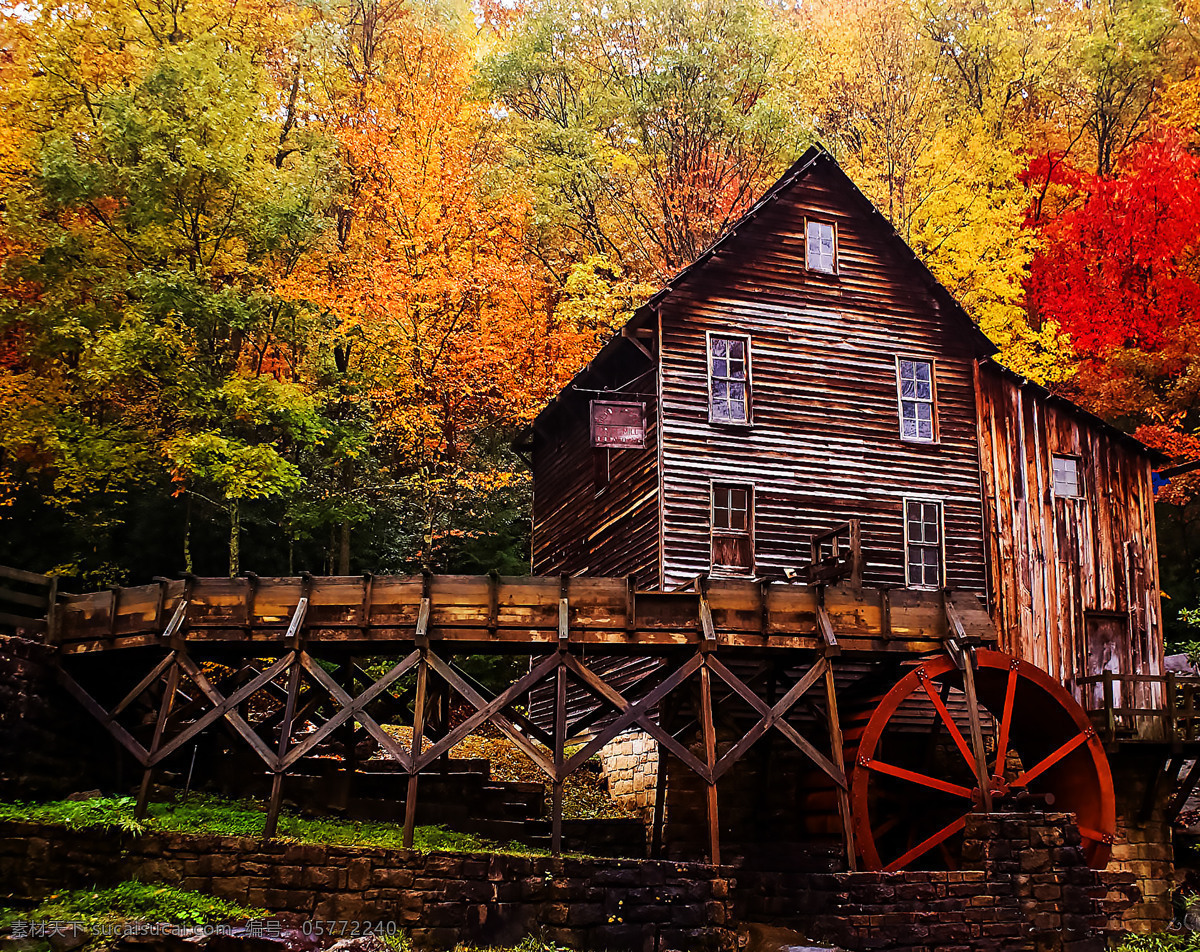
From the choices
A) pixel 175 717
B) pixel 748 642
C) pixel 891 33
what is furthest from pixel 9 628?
pixel 891 33

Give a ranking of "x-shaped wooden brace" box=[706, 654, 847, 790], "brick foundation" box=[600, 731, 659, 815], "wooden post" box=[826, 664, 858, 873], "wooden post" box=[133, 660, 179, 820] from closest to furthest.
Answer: "wooden post" box=[133, 660, 179, 820] < "x-shaped wooden brace" box=[706, 654, 847, 790] < "wooden post" box=[826, 664, 858, 873] < "brick foundation" box=[600, 731, 659, 815]

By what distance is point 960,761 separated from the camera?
62.5 feet

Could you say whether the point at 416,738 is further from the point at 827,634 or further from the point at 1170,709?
the point at 1170,709

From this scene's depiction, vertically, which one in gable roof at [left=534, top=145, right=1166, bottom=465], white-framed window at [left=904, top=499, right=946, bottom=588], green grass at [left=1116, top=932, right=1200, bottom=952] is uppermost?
gable roof at [left=534, top=145, right=1166, bottom=465]

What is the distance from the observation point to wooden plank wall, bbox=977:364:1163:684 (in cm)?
2038

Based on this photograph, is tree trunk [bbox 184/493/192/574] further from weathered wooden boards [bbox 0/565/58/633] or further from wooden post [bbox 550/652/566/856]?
wooden post [bbox 550/652/566/856]

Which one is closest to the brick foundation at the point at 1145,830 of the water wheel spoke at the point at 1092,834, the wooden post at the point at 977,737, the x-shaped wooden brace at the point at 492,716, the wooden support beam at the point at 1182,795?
the wooden support beam at the point at 1182,795

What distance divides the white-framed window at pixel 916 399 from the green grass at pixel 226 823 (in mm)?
10553

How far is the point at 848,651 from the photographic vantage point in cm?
1581

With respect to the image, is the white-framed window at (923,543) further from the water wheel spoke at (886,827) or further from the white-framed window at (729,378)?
the water wheel spoke at (886,827)

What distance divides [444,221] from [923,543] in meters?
14.0

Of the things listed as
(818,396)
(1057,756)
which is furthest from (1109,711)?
(818,396)

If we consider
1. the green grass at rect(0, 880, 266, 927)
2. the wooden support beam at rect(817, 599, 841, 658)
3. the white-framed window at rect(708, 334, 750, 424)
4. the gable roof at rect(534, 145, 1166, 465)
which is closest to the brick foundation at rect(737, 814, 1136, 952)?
the wooden support beam at rect(817, 599, 841, 658)

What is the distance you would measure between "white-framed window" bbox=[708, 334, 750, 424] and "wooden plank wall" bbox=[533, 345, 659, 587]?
1.09 meters
